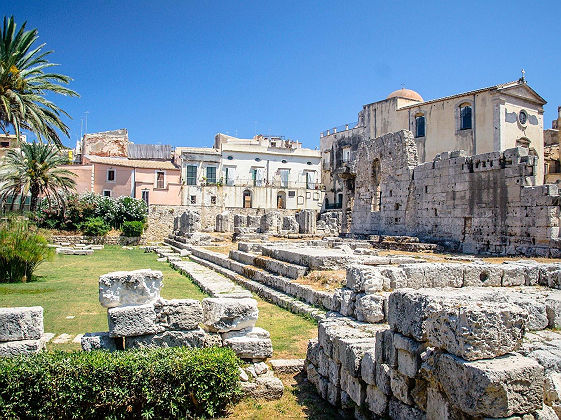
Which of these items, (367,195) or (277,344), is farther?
(367,195)

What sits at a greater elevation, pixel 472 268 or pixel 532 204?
pixel 532 204

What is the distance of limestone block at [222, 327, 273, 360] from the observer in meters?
5.96

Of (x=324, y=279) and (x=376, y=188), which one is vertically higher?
(x=376, y=188)

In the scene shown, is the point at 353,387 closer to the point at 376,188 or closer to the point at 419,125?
the point at 376,188

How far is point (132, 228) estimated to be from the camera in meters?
31.9

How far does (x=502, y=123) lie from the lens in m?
28.9

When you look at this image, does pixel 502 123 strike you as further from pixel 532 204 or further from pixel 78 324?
pixel 78 324

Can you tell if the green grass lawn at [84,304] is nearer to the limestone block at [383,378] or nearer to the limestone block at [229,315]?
the limestone block at [229,315]

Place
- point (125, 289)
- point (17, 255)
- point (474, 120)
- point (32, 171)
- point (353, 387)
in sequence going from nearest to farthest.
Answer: point (353, 387)
point (125, 289)
point (17, 255)
point (32, 171)
point (474, 120)

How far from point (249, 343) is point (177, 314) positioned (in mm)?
1022

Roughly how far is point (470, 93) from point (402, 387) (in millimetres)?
30009

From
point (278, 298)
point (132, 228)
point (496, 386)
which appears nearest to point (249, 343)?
point (496, 386)

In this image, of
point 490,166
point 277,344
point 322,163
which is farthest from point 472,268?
point 322,163

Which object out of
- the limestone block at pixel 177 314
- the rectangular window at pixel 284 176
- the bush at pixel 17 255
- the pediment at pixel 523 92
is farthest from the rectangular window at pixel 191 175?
the limestone block at pixel 177 314
